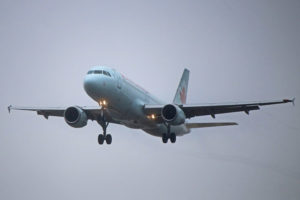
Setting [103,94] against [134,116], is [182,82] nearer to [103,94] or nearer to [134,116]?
[134,116]

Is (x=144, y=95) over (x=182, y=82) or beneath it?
beneath

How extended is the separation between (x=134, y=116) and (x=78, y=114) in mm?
5043

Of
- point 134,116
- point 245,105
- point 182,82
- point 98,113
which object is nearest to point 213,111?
point 245,105

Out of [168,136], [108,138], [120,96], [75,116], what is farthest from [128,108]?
[168,136]

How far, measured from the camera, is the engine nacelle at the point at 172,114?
43.1 meters

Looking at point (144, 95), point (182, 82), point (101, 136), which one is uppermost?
point (182, 82)

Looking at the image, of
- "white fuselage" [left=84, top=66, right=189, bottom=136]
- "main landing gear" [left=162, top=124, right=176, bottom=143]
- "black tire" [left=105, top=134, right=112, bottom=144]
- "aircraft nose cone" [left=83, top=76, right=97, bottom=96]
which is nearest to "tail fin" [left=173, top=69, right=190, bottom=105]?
"main landing gear" [left=162, top=124, right=176, bottom=143]

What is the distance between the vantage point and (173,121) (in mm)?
43062

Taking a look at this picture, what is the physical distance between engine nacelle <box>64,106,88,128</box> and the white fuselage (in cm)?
309

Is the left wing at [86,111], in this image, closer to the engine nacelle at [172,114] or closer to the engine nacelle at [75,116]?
the engine nacelle at [75,116]

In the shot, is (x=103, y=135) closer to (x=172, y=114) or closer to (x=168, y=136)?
(x=168, y=136)

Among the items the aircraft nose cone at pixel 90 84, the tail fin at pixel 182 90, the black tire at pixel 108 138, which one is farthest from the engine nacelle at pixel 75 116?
the tail fin at pixel 182 90

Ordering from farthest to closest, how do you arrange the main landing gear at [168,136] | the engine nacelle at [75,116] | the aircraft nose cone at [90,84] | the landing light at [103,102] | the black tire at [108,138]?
the main landing gear at [168,136]
the black tire at [108,138]
the engine nacelle at [75,116]
the landing light at [103,102]
the aircraft nose cone at [90,84]

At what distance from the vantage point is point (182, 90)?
59.9m
